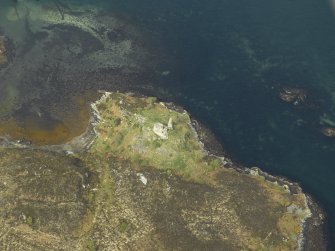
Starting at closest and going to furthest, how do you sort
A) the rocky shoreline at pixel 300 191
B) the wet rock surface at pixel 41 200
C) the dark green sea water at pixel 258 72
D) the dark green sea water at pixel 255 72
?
the wet rock surface at pixel 41 200
the rocky shoreline at pixel 300 191
the dark green sea water at pixel 258 72
the dark green sea water at pixel 255 72

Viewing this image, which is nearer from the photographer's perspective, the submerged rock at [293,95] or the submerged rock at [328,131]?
the submerged rock at [328,131]

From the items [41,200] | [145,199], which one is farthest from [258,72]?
[41,200]

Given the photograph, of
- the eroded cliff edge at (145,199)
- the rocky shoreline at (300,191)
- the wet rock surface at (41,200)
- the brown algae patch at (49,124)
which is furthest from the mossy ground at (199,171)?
the wet rock surface at (41,200)

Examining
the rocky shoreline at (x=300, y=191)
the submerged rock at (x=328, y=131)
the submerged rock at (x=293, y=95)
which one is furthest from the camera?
the submerged rock at (x=293, y=95)

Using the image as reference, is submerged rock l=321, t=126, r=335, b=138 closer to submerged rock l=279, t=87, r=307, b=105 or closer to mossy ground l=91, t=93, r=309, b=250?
submerged rock l=279, t=87, r=307, b=105

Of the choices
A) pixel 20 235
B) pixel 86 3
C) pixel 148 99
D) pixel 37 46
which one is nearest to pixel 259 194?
pixel 148 99

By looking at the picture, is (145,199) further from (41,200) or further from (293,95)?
(293,95)

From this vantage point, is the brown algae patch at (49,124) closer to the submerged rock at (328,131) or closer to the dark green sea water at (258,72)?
the dark green sea water at (258,72)
